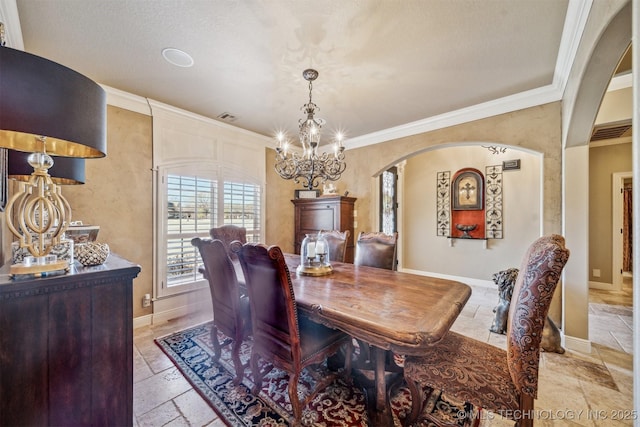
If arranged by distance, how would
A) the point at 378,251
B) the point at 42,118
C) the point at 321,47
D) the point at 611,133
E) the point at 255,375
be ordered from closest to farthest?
the point at 42,118 → the point at 255,375 → the point at 321,47 → the point at 378,251 → the point at 611,133

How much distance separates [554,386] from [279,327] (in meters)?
2.23

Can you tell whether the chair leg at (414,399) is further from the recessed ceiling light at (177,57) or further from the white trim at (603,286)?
the white trim at (603,286)

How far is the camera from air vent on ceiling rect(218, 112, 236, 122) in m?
3.50

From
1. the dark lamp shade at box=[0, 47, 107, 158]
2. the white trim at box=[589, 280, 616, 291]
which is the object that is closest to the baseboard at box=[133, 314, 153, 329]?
the dark lamp shade at box=[0, 47, 107, 158]

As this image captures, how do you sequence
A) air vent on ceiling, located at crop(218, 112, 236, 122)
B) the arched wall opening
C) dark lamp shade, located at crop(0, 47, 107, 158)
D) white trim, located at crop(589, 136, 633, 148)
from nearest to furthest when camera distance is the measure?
1. dark lamp shade, located at crop(0, 47, 107, 158)
2. air vent on ceiling, located at crop(218, 112, 236, 122)
3. white trim, located at crop(589, 136, 633, 148)
4. the arched wall opening

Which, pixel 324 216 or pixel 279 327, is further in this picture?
pixel 324 216

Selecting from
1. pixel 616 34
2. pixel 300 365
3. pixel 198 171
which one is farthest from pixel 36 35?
pixel 616 34

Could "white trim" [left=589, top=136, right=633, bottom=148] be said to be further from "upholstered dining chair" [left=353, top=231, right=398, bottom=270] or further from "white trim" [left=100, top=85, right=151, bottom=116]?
"white trim" [left=100, top=85, right=151, bottom=116]

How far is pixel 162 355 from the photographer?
7.89ft

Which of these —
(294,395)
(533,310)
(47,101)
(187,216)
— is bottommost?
(294,395)

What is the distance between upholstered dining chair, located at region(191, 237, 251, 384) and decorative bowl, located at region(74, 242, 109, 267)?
0.70 metres

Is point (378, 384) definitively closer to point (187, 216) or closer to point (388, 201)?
point (187, 216)

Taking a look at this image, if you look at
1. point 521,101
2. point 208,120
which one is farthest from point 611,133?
point 208,120

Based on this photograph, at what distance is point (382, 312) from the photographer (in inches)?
56.2
